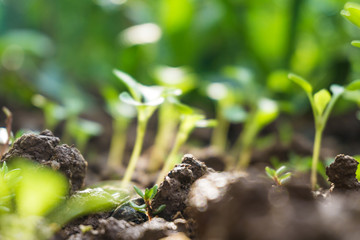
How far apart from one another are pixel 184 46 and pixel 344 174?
2265mm

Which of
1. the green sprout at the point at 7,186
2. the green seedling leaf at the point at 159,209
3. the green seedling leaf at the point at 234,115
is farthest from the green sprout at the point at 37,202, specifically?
the green seedling leaf at the point at 234,115

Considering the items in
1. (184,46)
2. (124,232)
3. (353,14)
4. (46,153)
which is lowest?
(124,232)

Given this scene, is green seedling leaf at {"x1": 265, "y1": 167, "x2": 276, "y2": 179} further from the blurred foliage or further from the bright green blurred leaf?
the blurred foliage

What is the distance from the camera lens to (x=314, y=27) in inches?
122

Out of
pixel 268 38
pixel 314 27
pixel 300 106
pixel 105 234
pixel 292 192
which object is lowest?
pixel 105 234

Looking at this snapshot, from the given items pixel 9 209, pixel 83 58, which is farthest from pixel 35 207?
pixel 83 58

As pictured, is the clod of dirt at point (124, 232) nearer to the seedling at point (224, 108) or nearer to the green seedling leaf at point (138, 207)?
the green seedling leaf at point (138, 207)

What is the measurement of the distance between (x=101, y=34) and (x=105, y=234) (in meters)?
2.93

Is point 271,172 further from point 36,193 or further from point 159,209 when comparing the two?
point 36,193

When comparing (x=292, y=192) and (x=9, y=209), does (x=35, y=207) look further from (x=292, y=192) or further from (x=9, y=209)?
(x=292, y=192)

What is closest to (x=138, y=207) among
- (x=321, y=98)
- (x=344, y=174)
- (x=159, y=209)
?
(x=159, y=209)

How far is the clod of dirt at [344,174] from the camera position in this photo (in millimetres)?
891

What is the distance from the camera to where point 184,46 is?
3.02 m

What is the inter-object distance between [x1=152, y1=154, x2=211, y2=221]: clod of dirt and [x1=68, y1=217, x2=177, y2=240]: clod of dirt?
10 cm
